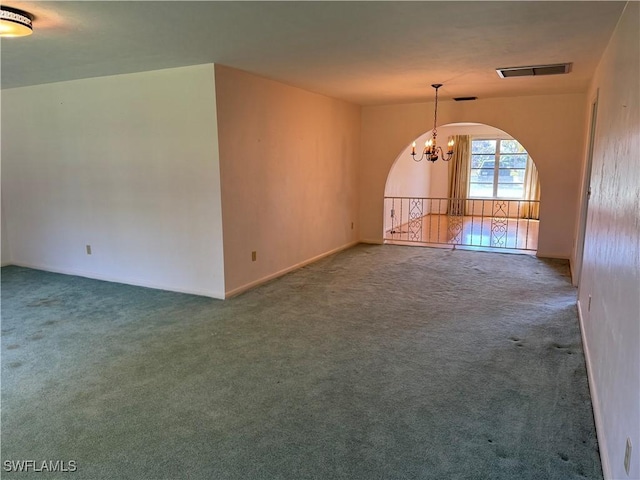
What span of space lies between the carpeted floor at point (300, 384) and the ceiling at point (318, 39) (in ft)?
7.67

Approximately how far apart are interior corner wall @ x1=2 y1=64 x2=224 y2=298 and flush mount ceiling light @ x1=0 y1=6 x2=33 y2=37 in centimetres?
157

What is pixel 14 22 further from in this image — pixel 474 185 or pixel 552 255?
pixel 474 185

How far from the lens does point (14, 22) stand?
2.68 metres

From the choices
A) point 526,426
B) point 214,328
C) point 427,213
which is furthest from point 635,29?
point 427,213

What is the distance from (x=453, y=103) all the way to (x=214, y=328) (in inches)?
206

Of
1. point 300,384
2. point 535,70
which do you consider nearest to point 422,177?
point 535,70

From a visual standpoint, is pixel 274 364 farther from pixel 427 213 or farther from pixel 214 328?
pixel 427 213

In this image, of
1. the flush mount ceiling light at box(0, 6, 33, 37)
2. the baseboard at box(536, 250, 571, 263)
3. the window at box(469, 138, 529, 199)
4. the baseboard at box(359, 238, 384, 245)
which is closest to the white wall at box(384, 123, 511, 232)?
the window at box(469, 138, 529, 199)

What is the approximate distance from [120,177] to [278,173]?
1.82 metres

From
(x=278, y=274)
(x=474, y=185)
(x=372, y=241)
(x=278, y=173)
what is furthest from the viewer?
(x=474, y=185)

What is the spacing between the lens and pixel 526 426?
2311 millimetres

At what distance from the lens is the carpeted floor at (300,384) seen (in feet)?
6.79
